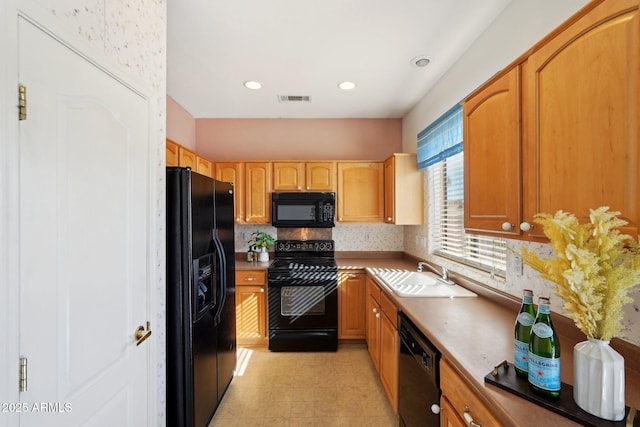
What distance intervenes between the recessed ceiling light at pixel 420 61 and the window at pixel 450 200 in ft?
1.41

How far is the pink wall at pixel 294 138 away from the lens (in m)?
3.56

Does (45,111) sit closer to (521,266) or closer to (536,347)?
(536,347)

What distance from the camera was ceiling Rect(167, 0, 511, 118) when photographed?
1636 millimetres

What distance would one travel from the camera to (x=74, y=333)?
0.93 metres

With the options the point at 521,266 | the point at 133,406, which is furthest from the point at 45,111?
the point at 521,266

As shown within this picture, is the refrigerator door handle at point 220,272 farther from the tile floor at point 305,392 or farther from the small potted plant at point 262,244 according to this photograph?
the small potted plant at point 262,244

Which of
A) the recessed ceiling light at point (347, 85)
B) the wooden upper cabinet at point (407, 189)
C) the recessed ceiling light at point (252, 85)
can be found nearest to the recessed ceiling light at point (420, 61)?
the recessed ceiling light at point (347, 85)

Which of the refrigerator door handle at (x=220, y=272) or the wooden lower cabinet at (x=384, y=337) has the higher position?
the refrigerator door handle at (x=220, y=272)

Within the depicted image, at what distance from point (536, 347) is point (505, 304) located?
36.7 inches

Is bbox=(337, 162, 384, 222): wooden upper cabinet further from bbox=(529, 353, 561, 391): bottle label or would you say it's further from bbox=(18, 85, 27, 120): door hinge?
bbox=(18, 85, 27, 120): door hinge

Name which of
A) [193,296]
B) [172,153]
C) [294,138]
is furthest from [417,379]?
[294,138]

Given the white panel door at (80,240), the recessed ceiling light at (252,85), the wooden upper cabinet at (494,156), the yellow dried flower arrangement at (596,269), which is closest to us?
the yellow dried flower arrangement at (596,269)

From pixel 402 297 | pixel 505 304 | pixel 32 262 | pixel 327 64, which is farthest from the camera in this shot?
pixel 327 64

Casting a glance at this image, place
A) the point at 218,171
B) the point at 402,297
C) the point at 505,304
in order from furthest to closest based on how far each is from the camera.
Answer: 1. the point at 218,171
2. the point at 402,297
3. the point at 505,304
